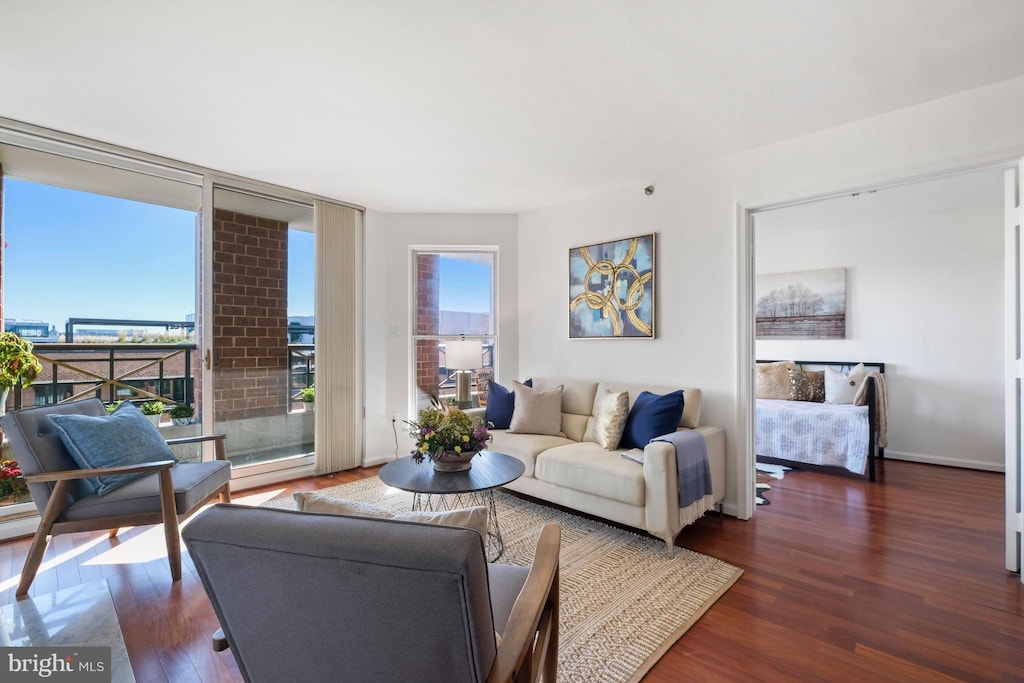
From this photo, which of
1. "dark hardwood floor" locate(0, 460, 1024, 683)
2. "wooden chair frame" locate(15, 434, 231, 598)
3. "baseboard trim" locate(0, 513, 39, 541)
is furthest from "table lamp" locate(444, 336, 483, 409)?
"baseboard trim" locate(0, 513, 39, 541)

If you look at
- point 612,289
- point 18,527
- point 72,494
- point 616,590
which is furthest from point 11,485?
point 612,289

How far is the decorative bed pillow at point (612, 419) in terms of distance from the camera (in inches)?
126

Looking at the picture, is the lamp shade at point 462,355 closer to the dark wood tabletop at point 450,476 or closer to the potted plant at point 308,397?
the potted plant at point 308,397

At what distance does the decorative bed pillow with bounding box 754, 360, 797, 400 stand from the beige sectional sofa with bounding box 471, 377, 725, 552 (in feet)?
7.08

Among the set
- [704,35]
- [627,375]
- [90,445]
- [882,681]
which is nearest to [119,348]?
[90,445]

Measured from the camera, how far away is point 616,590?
2283 mm

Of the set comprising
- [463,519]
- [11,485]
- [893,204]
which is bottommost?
[11,485]

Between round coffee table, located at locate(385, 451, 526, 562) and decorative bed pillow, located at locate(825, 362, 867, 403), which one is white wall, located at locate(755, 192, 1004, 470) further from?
round coffee table, located at locate(385, 451, 526, 562)

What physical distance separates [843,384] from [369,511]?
492 cm

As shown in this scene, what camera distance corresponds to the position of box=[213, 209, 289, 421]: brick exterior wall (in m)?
3.78

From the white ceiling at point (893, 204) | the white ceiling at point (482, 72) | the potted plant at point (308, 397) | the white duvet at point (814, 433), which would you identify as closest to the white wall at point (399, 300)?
the potted plant at point (308, 397)

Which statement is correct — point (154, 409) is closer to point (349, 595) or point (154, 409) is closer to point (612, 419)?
point (612, 419)

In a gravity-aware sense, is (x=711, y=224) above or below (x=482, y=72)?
below

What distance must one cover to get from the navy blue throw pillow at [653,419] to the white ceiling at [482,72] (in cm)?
168
